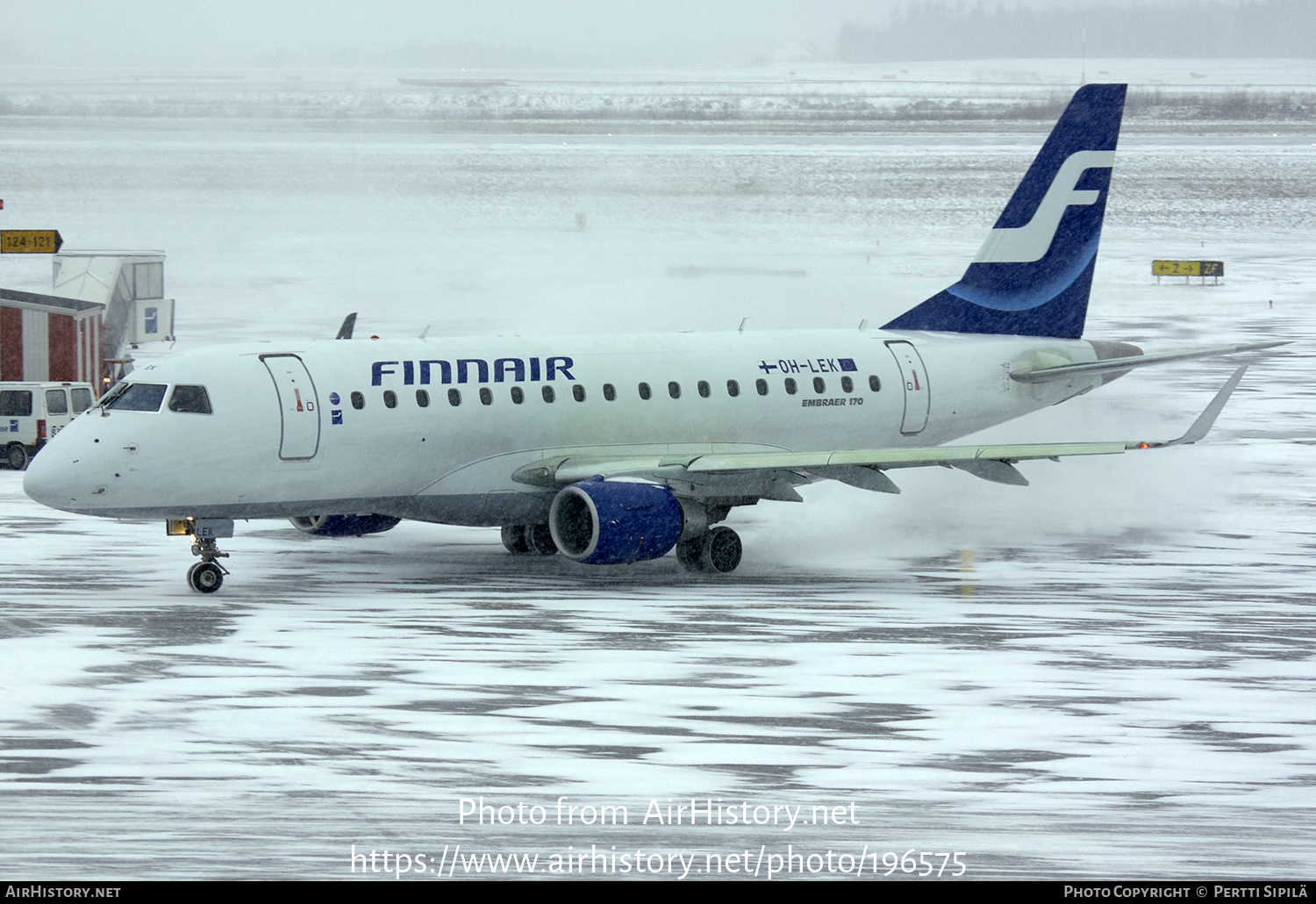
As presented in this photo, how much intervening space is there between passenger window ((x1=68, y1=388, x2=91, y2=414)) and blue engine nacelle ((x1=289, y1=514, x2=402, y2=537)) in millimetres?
16928

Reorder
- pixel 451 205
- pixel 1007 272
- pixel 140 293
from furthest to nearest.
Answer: pixel 451 205, pixel 140 293, pixel 1007 272

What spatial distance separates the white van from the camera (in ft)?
155

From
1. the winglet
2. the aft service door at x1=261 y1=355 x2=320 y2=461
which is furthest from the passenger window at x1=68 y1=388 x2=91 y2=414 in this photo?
the winglet

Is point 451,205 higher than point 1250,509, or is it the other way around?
point 451,205

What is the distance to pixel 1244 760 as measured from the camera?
1967 cm

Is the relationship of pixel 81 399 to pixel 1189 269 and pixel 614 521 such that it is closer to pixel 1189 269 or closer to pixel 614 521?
pixel 614 521

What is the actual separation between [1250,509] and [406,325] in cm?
4639

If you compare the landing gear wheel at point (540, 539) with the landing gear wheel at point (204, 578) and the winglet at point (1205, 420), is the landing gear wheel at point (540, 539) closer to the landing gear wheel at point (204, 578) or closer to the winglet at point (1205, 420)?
the landing gear wheel at point (204, 578)

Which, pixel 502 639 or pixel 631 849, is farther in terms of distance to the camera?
pixel 502 639

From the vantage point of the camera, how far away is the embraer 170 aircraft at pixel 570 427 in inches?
1179

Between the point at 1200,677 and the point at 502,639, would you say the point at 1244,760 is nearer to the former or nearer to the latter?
the point at 1200,677

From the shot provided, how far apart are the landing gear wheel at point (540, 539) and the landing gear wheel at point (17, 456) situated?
60.8 ft

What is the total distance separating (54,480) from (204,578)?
2912mm

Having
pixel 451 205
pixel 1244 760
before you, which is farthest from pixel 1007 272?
pixel 451 205
